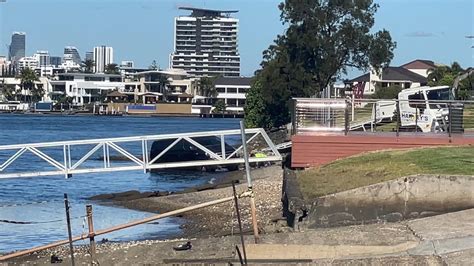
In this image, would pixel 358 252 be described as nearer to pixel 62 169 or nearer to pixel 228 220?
pixel 228 220

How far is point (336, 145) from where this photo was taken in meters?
25.1

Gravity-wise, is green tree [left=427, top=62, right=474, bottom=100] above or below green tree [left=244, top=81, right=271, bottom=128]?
above

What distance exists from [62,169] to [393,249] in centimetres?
1679

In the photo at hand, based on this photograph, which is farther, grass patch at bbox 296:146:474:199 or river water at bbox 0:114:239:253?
river water at bbox 0:114:239:253

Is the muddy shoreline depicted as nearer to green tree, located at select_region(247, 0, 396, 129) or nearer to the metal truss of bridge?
the metal truss of bridge

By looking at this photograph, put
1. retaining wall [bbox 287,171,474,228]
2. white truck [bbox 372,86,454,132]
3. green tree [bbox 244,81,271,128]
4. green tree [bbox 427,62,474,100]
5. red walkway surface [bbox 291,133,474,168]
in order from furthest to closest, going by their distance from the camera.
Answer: green tree [bbox 244,81,271,128], green tree [bbox 427,62,474,100], white truck [bbox 372,86,454,132], red walkway surface [bbox 291,133,474,168], retaining wall [bbox 287,171,474,228]

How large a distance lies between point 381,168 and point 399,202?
231 centimetres

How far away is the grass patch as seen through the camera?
20.4 meters

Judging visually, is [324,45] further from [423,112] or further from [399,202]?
[399,202]

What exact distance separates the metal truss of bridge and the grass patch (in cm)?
378

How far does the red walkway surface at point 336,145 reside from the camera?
25.0 meters

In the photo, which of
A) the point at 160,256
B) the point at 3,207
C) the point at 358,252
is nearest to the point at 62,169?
the point at 3,207

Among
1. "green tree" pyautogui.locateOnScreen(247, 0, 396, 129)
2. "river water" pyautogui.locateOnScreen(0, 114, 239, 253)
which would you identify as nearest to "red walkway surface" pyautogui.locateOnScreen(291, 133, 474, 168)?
"river water" pyautogui.locateOnScreen(0, 114, 239, 253)

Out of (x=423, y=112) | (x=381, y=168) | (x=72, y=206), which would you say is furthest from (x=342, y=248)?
(x=72, y=206)
